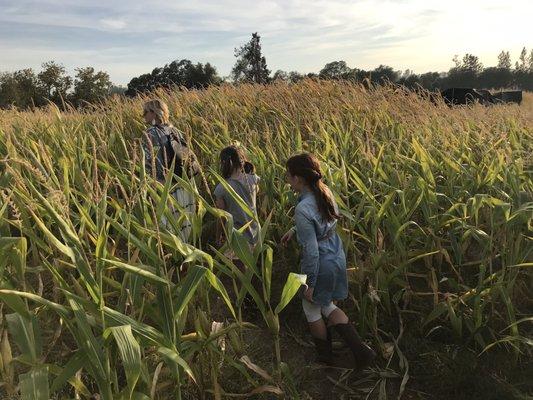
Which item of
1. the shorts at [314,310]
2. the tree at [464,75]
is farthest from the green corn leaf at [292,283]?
the tree at [464,75]

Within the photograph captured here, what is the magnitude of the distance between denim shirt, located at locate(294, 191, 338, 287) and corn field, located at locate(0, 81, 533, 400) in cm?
17

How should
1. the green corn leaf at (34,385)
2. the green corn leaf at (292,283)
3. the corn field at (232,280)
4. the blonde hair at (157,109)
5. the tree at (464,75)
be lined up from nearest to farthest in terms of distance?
the green corn leaf at (34,385)
the corn field at (232,280)
the green corn leaf at (292,283)
the blonde hair at (157,109)
the tree at (464,75)

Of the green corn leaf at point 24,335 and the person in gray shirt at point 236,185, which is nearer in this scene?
the green corn leaf at point 24,335

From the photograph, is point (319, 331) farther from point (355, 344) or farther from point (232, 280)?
point (232, 280)

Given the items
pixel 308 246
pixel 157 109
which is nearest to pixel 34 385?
pixel 308 246

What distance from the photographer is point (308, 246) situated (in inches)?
90.1

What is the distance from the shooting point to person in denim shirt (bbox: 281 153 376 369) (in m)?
2.30

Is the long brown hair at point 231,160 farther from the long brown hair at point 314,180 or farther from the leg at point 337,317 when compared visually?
the leg at point 337,317

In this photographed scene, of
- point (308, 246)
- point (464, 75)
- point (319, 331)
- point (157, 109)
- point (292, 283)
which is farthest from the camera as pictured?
point (464, 75)

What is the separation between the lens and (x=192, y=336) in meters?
1.84

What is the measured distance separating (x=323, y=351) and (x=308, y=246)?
2.05ft

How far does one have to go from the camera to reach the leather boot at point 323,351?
2408 mm


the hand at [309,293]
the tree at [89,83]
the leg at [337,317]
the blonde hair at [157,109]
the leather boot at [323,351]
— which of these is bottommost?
the leather boot at [323,351]

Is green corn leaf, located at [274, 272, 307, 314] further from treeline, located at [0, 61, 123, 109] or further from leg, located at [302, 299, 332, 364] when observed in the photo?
treeline, located at [0, 61, 123, 109]
